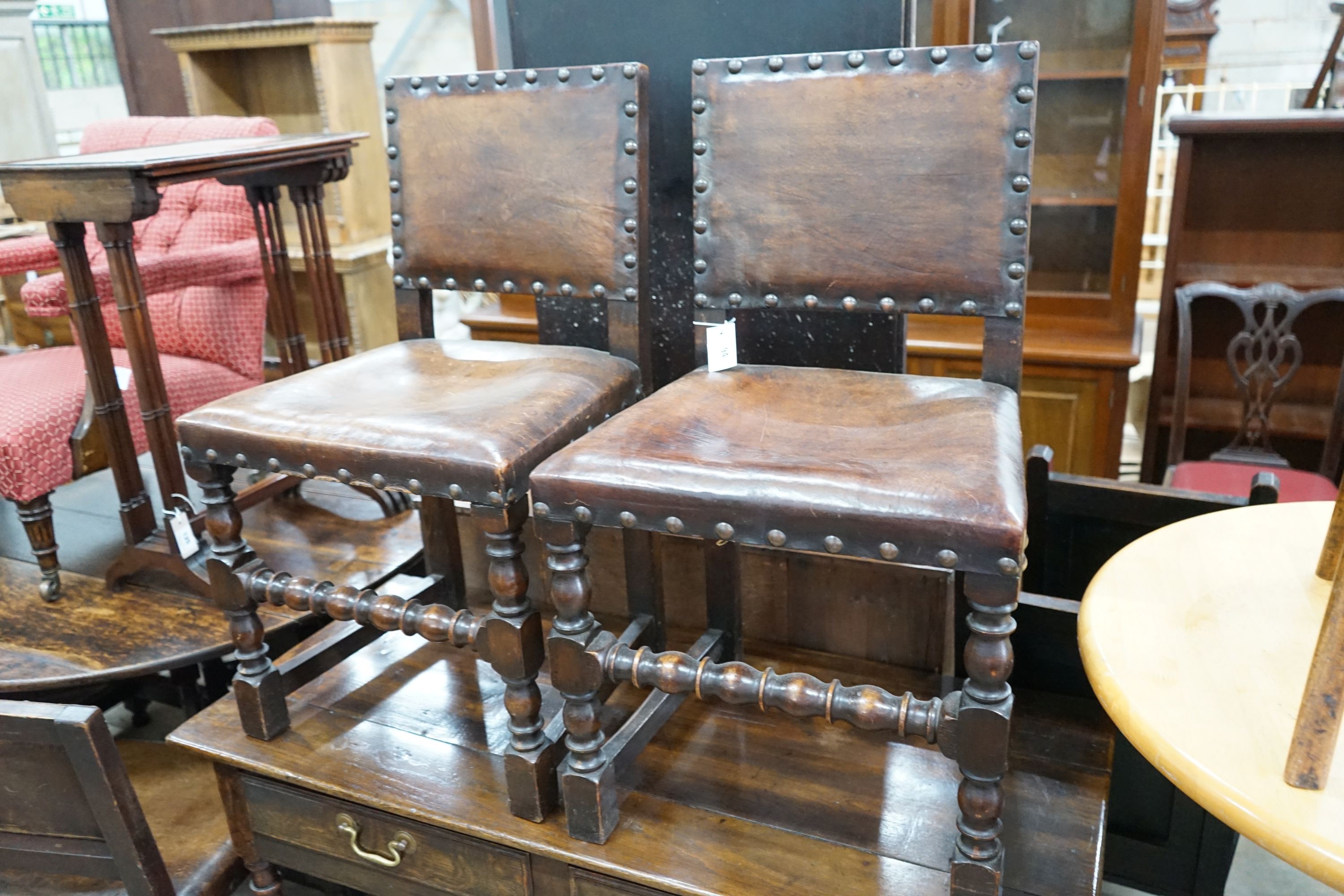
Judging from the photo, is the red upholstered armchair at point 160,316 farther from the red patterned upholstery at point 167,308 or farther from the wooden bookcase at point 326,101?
the wooden bookcase at point 326,101

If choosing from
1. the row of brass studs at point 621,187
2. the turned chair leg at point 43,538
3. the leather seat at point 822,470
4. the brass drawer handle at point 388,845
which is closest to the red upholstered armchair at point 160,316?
the turned chair leg at point 43,538

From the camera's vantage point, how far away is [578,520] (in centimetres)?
106

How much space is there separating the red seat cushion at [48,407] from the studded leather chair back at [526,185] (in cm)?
67

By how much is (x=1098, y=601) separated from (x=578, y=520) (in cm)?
51

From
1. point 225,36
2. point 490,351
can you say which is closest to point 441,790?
point 490,351

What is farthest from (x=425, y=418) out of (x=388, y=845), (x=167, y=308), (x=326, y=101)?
(x=326, y=101)

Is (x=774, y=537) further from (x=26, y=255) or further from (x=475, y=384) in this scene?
(x=26, y=255)

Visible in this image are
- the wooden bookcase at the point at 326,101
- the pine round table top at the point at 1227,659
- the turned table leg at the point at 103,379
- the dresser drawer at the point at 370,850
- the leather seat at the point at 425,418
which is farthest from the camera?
the wooden bookcase at the point at 326,101

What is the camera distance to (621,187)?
137 cm

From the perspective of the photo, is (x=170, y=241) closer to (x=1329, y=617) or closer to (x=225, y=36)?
(x=225, y=36)

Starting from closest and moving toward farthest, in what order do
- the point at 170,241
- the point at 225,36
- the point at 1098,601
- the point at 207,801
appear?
the point at 1098,601 → the point at 207,801 → the point at 170,241 → the point at 225,36

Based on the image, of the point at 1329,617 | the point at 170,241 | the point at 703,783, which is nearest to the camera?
the point at 1329,617

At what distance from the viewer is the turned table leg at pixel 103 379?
5.44ft

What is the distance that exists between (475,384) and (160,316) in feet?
4.51
